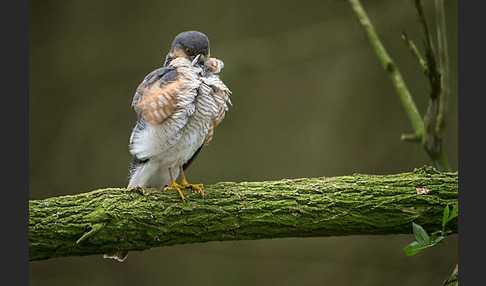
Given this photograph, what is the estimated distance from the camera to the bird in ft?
7.45

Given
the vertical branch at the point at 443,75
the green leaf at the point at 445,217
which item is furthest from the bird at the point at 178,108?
the vertical branch at the point at 443,75

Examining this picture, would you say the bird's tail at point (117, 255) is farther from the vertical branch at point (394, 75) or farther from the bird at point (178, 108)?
the vertical branch at point (394, 75)

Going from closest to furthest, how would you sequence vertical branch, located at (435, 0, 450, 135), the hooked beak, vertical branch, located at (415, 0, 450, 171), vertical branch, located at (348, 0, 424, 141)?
the hooked beak, vertical branch, located at (415, 0, 450, 171), vertical branch, located at (435, 0, 450, 135), vertical branch, located at (348, 0, 424, 141)

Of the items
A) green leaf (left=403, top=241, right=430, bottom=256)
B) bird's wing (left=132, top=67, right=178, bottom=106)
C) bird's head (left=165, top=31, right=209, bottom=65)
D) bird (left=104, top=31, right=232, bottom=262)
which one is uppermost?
bird's head (left=165, top=31, right=209, bottom=65)

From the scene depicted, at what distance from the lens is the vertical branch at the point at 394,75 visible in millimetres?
2957

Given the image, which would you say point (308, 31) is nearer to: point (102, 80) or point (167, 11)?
point (167, 11)

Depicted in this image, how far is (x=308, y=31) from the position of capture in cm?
447

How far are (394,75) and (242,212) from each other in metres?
1.39

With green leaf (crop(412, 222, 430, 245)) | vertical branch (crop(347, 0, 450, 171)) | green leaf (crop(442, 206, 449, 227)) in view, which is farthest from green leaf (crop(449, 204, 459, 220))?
vertical branch (crop(347, 0, 450, 171))

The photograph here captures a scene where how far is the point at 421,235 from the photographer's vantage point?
2.08 meters

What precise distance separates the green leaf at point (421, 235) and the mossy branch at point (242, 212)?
0.15 meters

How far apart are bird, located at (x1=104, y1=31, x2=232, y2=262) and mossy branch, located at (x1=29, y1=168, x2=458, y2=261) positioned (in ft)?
0.44

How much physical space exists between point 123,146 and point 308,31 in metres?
1.83

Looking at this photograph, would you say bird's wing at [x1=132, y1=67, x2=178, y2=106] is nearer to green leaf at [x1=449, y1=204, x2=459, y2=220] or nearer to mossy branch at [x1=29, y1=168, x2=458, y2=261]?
mossy branch at [x1=29, y1=168, x2=458, y2=261]
